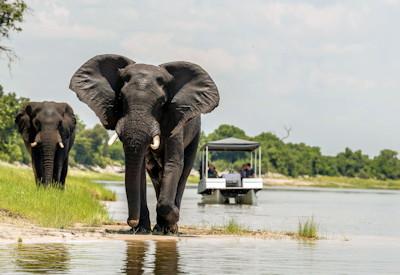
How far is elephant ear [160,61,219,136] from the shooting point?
1750 centimetres

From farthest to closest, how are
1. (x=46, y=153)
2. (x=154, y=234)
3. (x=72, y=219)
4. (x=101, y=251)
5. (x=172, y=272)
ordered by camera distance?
1. (x=46, y=153)
2. (x=72, y=219)
3. (x=154, y=234)
4. (x=101, y=251)
5. (x=172, y=272)

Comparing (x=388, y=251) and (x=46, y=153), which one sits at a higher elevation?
(x=46, y=153)

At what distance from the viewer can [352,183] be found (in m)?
160

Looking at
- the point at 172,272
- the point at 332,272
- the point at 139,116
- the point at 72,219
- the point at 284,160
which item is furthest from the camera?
the point at 284,160

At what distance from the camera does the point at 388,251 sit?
16781 millimetres

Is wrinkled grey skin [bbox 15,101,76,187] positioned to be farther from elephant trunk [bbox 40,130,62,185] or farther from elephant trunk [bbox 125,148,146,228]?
elephant trunk [bbox 125,148,146,228]

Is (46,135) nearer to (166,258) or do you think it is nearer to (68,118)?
(68,118)

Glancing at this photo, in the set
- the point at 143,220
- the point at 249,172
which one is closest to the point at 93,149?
the point at 249,172

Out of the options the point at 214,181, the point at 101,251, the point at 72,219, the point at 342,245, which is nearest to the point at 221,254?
the point at 101,251

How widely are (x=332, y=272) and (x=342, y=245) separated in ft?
16.8

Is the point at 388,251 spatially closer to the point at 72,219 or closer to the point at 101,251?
the point at 101,251

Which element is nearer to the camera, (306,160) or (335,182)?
(335,182)

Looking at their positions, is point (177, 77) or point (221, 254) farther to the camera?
point (177, 77)

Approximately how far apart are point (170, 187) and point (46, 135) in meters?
10.3
